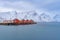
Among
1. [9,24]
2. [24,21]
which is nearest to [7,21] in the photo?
[9,24]

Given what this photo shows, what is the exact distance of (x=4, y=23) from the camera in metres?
27.6

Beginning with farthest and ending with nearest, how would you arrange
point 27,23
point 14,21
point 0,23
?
1. point 27,23
2. point 0,23
3. point 14,21

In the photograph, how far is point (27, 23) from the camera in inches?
1216

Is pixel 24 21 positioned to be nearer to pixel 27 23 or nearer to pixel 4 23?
pixel 27 23

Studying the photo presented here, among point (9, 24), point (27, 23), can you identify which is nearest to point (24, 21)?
point (27, 23)

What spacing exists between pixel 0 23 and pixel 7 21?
91.2 inches

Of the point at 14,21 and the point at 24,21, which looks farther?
the point at 24,21

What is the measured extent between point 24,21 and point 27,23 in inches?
65.0

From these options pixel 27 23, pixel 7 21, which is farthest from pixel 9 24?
pixel 27 23

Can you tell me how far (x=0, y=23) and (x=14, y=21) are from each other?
3.83m

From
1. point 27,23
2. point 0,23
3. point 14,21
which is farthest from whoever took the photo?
point 27,23

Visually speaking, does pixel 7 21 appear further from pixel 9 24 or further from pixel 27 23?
pixel 27 23

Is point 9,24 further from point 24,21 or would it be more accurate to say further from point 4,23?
point 24,21

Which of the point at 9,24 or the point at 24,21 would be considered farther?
the point at 24,21
